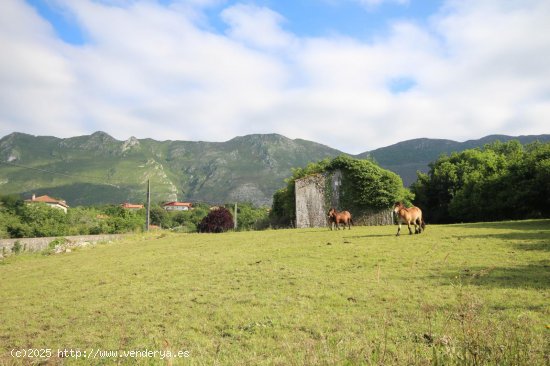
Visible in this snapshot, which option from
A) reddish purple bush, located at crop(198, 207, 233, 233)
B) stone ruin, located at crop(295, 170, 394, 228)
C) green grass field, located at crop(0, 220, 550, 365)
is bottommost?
green grass field, located at crop(0, 220, 550, 365)

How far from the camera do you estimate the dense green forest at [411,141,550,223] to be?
115ft

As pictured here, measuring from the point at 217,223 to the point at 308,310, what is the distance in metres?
38.1

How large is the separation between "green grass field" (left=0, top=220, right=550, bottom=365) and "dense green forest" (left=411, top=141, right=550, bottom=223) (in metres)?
26.9

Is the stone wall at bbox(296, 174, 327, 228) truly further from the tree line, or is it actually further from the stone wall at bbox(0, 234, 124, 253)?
the stone wall at bbox(0, 234, 124, 253)

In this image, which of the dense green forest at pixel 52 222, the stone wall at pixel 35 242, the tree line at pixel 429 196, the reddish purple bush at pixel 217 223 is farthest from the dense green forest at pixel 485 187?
the stone wall at pixel 35 242

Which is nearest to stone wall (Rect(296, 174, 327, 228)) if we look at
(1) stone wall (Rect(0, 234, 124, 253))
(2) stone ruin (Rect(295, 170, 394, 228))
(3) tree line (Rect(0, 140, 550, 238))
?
(2) stone ruin (Rect(295, 170, 394, 228))

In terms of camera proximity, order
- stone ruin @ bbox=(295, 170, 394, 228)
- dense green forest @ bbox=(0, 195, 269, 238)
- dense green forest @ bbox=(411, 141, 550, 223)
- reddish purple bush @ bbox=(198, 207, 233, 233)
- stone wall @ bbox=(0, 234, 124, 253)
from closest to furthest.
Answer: stone wall @ bbox=(0, 234, 124, 253) → dense green forest @ bbox=(411, 141, 550, 223) → stone ruin @ bbox=(295, 170, 394, 228) → reddish purple bush @ bbox=(198, 207, 233, 233) → dense green forest @ bbox=(0, 195, 269, 238)

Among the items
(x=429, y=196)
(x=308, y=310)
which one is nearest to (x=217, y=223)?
(x=429, y=196)

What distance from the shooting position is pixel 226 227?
146ft

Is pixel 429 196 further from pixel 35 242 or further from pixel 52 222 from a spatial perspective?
pixel 52 222

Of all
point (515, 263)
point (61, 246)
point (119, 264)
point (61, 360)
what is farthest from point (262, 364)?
point (61, 246)

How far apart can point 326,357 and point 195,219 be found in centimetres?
10856

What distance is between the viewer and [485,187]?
4116 centimetres

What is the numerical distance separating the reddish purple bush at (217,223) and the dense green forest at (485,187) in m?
27.9
